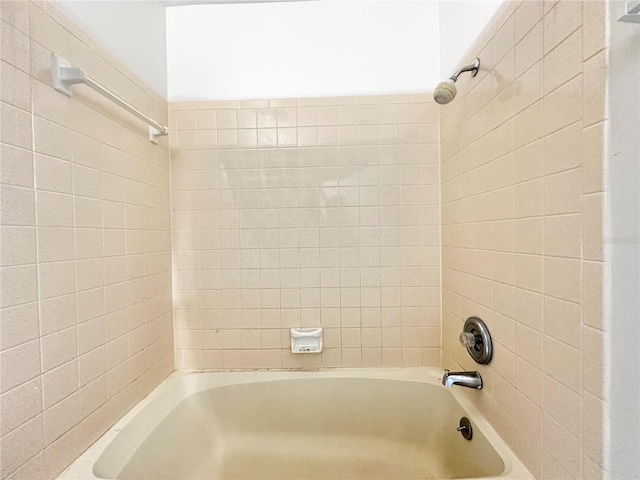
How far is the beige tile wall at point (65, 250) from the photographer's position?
80cm

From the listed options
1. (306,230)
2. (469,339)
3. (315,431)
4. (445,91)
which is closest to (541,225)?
(469,339)

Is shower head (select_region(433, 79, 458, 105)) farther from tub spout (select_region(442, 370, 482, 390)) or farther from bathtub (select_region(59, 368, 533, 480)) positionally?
bathtub (select_region(59, 368, 533, 480))

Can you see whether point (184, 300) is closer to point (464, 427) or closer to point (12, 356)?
point (12, 356)

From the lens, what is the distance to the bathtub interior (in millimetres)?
1373

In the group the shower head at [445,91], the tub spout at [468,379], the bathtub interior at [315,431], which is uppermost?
the shower head at [445,91]

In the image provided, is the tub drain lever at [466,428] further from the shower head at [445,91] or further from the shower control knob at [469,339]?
the shower head at [445,91]

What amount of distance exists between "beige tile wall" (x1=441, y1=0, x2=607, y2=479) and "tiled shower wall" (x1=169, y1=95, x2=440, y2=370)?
38 centimetres

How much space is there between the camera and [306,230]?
1632mm

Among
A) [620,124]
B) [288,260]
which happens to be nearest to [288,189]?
[288,260]

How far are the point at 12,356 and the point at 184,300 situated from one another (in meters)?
0.88

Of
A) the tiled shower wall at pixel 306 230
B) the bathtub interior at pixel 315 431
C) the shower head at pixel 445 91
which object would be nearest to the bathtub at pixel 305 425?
the bathtub interior at pixel 315 431

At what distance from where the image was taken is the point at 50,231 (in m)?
0.91

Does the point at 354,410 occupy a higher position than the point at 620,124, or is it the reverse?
the point at 620,124

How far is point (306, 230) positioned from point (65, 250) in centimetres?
97
